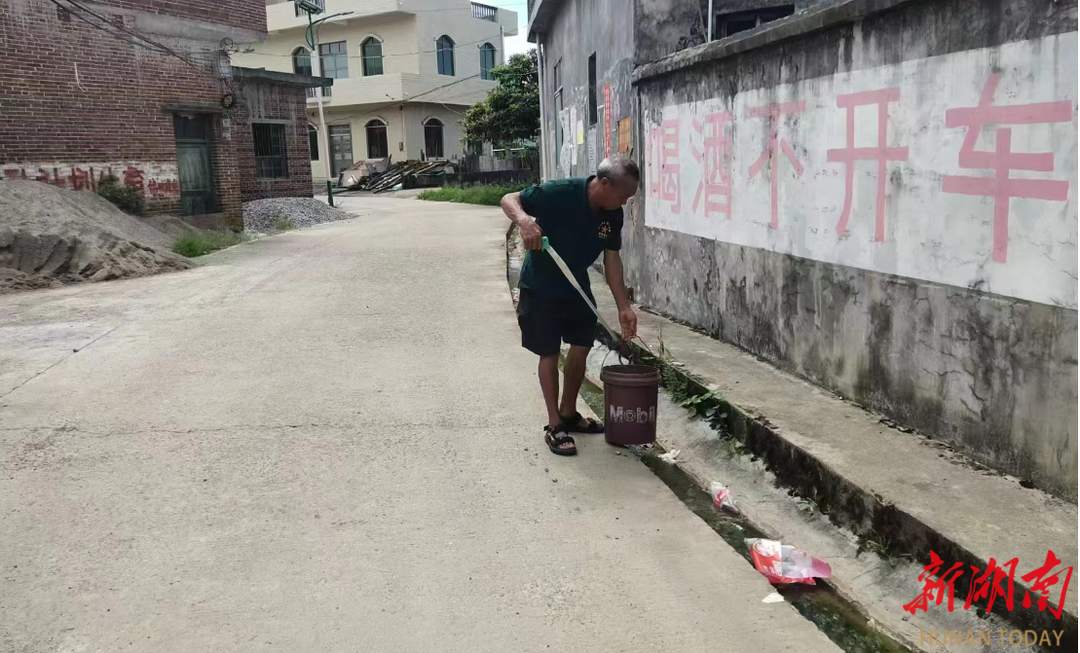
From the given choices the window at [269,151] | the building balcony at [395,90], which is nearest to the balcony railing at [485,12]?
the building balcony at [395,90]

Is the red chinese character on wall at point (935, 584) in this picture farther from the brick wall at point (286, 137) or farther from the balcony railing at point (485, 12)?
the balcony railing at point (485, 12)

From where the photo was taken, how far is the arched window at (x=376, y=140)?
4262cm

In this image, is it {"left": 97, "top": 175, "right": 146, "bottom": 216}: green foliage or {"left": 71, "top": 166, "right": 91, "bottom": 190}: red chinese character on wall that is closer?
{"left": 71, "top": 166, "right": 91, "bottom": 190}: red chinese character on wall

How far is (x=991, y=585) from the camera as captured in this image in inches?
121

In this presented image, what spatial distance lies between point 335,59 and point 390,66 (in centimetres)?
340

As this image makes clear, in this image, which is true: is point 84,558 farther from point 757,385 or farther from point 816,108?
point 816,108

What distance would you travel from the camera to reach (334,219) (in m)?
24.0

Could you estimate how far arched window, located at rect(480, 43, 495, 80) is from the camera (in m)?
45.0

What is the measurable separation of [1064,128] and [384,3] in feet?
130

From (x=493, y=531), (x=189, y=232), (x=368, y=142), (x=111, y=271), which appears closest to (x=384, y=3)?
(x=368, y=142)

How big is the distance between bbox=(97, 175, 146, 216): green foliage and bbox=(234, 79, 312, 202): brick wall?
8.02 meters

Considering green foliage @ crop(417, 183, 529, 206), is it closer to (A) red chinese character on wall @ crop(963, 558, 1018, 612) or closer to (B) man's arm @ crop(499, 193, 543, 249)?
(B) man's arm @ crop(499, 193, 543, 249)

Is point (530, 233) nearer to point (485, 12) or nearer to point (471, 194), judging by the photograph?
point (471, 194)

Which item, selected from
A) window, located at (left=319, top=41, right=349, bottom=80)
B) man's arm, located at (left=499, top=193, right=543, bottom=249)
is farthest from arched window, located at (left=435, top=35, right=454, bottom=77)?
man's arm, located at (left=499, top=193, right=543, bottom=249)
